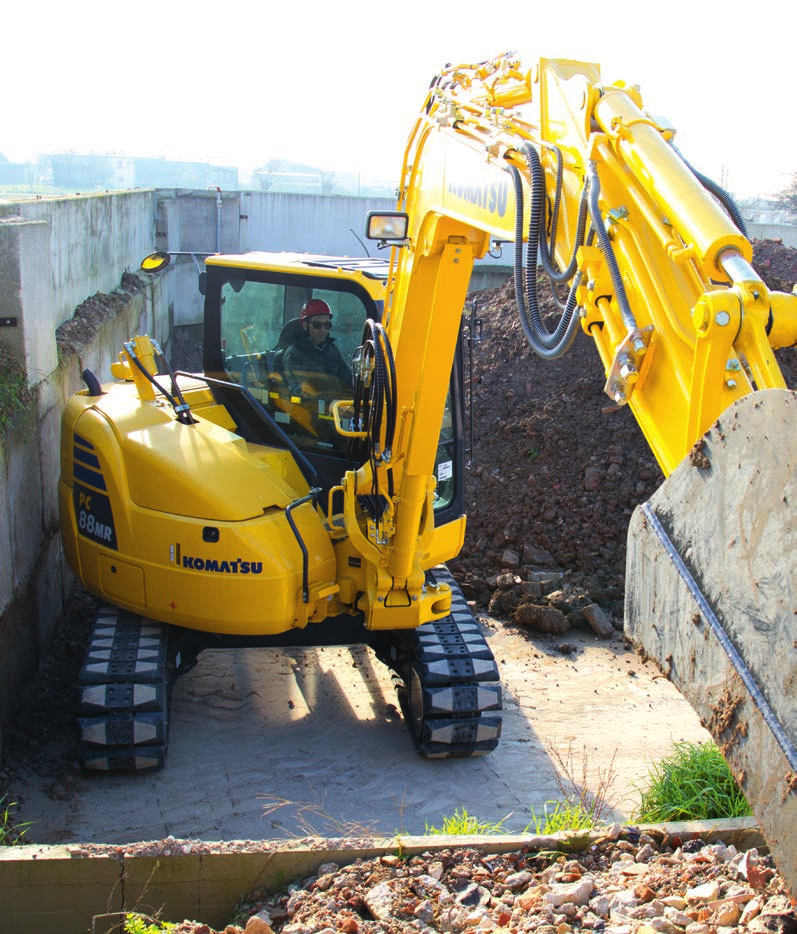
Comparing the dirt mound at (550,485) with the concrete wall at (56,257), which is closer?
the concrete wall at (56,257)

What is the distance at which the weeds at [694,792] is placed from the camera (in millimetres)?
4555

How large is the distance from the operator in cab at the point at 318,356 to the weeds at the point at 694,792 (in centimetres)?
257

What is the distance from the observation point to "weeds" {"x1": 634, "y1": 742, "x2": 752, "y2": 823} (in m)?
4.55

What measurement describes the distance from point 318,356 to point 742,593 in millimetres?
3581

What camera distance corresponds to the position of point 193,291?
60.8 ft

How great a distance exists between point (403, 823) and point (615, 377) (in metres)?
3.20

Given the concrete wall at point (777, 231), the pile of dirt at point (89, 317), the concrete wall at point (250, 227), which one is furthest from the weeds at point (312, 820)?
the concrete wall at point (777, 231)

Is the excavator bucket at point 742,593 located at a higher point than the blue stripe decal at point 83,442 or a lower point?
higher

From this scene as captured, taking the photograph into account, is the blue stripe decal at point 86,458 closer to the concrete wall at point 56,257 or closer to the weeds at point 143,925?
the concrete wall at point 56,257

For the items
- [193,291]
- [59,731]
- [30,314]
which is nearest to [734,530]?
[59,731]

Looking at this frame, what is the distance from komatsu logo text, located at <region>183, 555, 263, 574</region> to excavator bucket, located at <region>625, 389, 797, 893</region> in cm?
298

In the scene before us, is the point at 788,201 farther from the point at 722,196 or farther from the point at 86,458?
the point at 722,196

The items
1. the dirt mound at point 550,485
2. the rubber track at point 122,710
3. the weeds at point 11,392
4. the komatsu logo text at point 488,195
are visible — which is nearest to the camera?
the komatsu logo text at point 488,195

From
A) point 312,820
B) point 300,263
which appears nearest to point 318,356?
point 300,263
